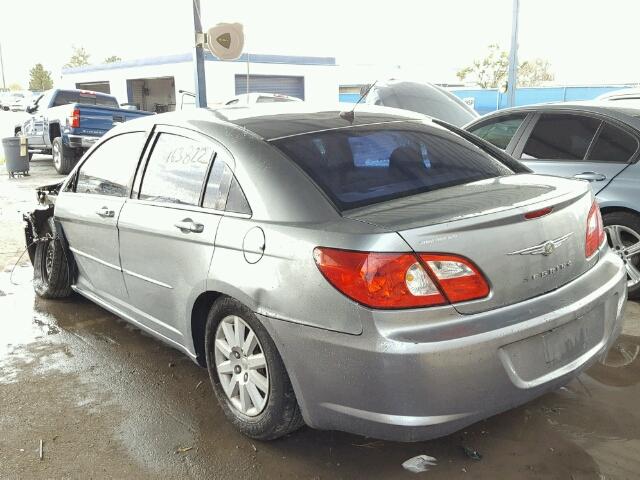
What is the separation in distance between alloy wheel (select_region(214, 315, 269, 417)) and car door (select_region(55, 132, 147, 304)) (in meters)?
1.07

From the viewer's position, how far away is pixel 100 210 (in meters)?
3.91

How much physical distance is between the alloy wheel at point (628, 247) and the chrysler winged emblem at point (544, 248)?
2.28m

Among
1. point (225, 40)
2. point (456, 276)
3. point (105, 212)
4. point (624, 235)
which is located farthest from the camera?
Answer: point (225, 40)

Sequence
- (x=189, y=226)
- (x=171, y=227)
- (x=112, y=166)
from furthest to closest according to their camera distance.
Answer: (x=112, y=166) < (x=171, y=227) < (x=189, y=226)

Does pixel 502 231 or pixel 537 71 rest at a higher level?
pixel 537 71

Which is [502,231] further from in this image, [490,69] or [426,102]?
[490,69]

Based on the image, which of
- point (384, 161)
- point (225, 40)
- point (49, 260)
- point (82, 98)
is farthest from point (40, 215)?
point (82, 98)

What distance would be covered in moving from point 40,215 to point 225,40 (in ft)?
17.6

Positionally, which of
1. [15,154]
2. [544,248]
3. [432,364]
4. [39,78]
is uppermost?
[39,78]

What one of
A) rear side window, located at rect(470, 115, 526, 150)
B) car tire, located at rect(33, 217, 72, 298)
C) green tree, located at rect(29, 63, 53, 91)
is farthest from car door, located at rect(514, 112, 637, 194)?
green tree, located at rect(29, 63, 53, 91)

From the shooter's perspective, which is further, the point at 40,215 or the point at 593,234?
the point at 40,215

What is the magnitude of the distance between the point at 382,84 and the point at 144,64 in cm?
3379

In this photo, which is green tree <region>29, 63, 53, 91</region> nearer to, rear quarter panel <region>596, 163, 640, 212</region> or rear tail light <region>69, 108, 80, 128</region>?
rear tail light <region>69, 108, 80, 128</region>

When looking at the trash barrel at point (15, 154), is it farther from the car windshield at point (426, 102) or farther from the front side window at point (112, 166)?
the front side window at point (112, 166)
